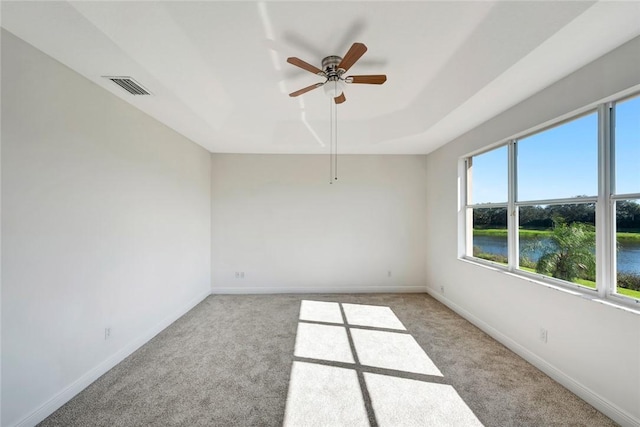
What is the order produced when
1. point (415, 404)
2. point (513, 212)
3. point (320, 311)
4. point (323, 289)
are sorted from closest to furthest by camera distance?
point (415, 404), point (513, 212), point (320, 311), point (323, 289)

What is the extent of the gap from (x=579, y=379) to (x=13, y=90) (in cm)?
456

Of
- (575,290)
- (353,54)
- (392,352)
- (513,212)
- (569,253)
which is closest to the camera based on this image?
(353,54)

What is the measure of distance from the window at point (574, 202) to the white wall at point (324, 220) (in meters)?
1.59

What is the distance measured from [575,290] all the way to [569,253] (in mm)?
322

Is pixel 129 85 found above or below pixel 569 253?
above

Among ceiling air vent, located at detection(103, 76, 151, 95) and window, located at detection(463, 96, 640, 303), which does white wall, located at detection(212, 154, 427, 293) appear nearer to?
window, located at detection(463, 96, 640, 303)

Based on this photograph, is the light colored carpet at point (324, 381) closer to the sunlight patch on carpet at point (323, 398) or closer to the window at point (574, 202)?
the sunlight patch on carpet at point (323, 398)

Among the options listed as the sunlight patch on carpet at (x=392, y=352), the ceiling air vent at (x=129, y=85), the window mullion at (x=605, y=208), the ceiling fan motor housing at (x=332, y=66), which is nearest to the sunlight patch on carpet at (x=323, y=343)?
the sunlight patch on carpet at (x=392, y=352)

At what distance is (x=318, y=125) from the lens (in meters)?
3.90

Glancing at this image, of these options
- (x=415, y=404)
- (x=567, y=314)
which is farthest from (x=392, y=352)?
(x=567, y=314)

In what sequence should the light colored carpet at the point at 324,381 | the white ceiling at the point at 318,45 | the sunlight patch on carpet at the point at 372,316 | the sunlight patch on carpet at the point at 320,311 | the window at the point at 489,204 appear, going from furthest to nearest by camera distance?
the sunlight patch on carpet at the point at 320,311 → the sunlight patch on carpet at the point at 372,316 → the window at the point at 489,204 → the light colored carpet at the point at 324,381 → the white ceiling at the point at 318,45

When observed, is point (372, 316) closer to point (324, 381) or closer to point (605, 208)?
point (324, 381)

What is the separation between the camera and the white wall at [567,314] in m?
1.75

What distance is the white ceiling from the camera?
5.36ft
